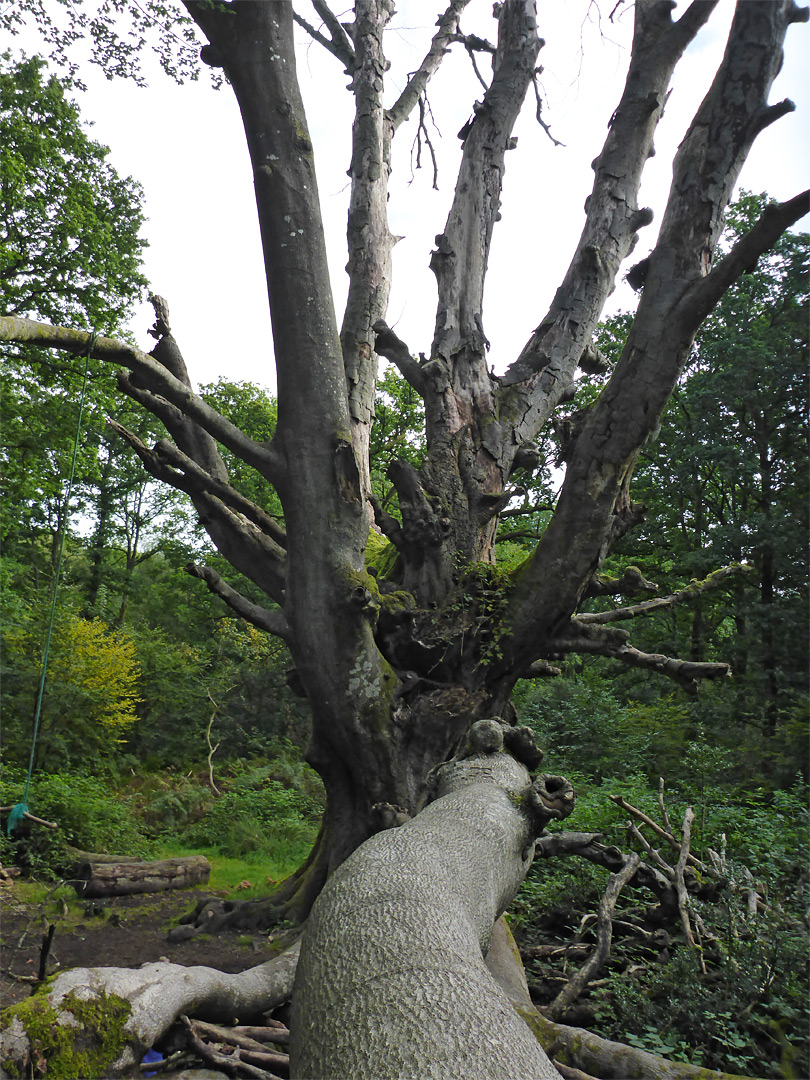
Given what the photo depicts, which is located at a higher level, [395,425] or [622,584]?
[395,425]

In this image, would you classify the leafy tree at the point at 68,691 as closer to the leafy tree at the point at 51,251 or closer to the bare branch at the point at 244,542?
the leafy tree at the point at 51,251

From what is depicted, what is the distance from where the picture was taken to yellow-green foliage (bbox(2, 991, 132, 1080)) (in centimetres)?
252

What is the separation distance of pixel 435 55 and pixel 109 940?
9779 mm

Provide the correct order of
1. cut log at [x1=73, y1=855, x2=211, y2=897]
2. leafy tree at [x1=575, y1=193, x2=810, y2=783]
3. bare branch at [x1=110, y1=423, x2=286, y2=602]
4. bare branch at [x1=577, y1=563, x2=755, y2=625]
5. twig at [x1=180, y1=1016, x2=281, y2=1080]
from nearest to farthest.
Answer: twig at [x1=180, y1=1016, x2=281, y2=1080], bare branch at [x1=110, y1=423, x2=286, y2=602], bare branch at [x1=577, y1=563, x2=755, y2=625], cut log at [x1=73, y1=855, x2=211, y2=897], leafy tree at [x1=575, y1=193, x2=810, y2=783]

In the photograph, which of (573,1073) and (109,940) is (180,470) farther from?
(573,1073)

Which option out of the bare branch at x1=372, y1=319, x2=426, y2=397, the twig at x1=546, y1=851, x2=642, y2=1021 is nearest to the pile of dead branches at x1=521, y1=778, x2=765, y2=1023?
the twig at x1=546, y1=851, x2=642, y2=1021

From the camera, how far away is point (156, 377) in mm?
4535

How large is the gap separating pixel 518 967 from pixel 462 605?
2.22 m

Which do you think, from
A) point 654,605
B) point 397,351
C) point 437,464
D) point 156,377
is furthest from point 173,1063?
point 397,351

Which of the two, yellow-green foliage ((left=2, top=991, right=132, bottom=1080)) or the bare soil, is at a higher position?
yellow-green foliage ((left=2, top=991, right=132, bottom=1080))

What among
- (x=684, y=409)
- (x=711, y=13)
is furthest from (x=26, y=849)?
(x=684, y=409)

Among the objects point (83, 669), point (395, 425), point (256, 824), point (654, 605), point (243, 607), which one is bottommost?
point (256, 824)

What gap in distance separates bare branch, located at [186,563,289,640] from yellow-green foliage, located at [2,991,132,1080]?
7.89ft

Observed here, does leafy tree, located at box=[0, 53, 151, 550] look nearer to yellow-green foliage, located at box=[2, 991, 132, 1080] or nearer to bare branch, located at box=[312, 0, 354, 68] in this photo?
bare branch, located at box=[312, 0, 354, 68]
